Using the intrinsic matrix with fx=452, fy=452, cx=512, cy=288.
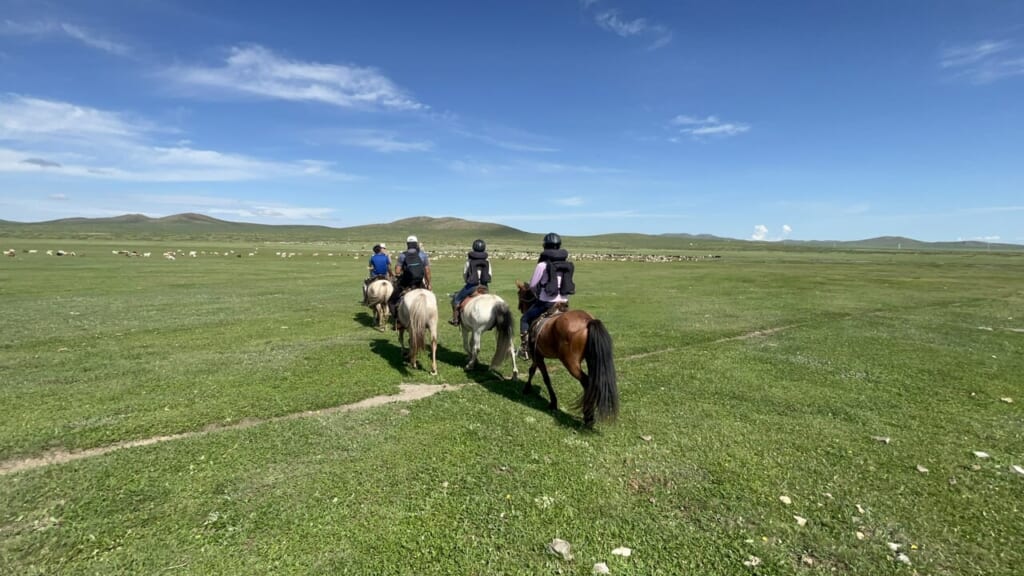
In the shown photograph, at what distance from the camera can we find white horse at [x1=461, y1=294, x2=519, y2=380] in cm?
1195

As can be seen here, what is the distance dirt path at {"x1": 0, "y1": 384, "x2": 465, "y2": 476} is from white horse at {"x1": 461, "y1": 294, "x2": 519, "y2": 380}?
1395mm

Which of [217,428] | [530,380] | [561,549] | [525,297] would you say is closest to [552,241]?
[525,297]

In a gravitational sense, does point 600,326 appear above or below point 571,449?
above

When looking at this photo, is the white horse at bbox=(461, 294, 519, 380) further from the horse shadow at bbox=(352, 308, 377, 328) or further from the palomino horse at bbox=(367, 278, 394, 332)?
the horse shadow at bbox=(352, 308, 377, 328)

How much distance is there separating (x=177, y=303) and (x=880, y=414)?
28.9 m

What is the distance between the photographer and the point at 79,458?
7297mm

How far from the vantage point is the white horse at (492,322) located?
1195 cm

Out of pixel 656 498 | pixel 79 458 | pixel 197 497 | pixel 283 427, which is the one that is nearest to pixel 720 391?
pixel 656 498

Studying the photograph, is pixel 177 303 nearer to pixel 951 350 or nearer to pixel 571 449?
pixel 571 449

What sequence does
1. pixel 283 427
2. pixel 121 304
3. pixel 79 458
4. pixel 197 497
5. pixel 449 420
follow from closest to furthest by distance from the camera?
pixel 197 497 → pixel 79 458 → pixel 283 427 → pixel 449 420 → pixel 121 304

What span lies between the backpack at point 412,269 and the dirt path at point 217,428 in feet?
13.0

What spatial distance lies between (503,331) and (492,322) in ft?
1.70

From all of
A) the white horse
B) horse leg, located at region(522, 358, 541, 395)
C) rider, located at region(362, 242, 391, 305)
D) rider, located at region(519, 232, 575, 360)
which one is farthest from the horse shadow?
rider, located at region(519, 232, 575, 360)

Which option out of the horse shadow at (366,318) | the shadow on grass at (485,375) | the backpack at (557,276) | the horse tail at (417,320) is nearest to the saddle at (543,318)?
the backpack at (557,276)
